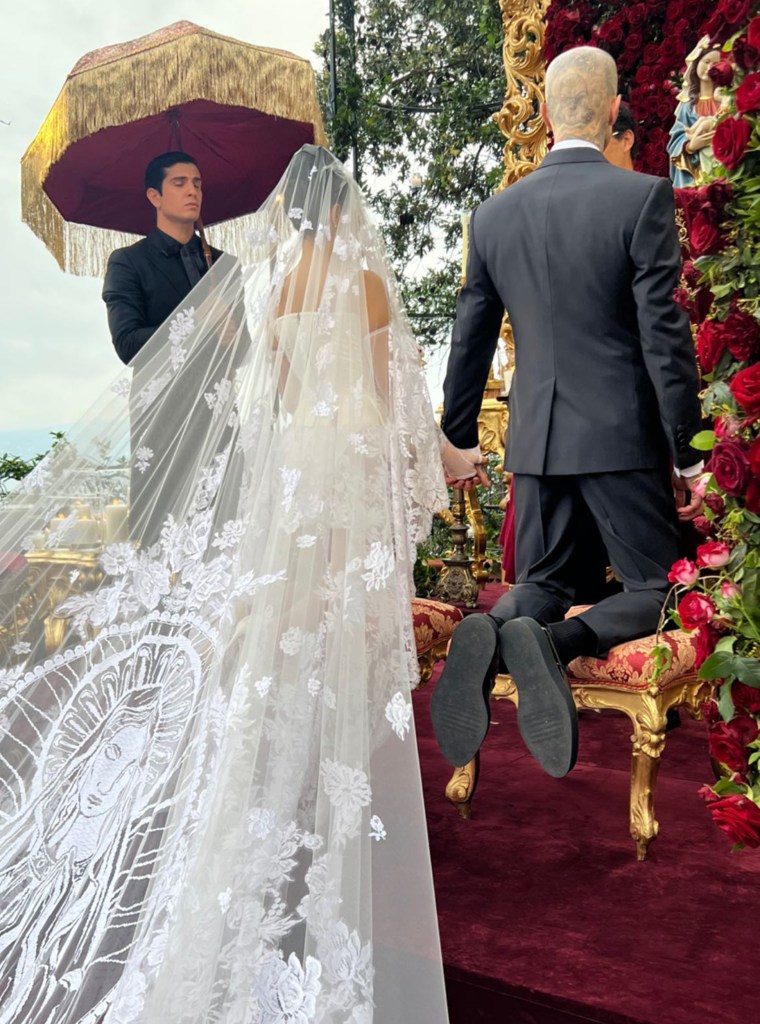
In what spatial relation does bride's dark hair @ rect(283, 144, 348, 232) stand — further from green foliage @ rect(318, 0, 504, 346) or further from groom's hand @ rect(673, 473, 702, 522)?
green foliage @ rect(318, 0, 504, 346)

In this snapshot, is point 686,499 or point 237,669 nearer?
point 237,669

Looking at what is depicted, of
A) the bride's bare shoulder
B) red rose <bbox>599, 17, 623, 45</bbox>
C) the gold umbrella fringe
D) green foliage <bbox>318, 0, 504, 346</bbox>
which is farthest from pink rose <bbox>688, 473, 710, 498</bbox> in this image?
green foliage <bbox>318, 0, 504, 346</bbox>

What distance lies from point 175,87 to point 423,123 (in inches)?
196

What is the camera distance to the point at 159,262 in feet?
10.1

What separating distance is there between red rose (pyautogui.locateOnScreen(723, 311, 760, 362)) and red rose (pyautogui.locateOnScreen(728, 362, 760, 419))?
57 millimetres

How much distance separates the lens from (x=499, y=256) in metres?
2.42

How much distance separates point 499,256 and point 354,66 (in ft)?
17.6

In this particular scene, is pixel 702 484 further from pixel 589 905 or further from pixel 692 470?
pixel 589 905

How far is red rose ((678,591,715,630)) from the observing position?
66.6 inches

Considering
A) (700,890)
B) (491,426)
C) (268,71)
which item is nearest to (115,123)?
(268,71)

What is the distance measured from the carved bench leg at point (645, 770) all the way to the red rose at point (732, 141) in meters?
1.13

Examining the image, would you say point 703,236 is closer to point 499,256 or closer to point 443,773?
point 499,256

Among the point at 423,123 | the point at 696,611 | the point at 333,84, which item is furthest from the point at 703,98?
the point at 423,123

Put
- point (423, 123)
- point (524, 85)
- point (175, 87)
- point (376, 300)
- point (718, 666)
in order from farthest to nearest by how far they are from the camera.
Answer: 1. point (423, 123)
2. point (524, 85)
3. point (175, 87)
4. point (376, 300)
5. point (718, 666)
